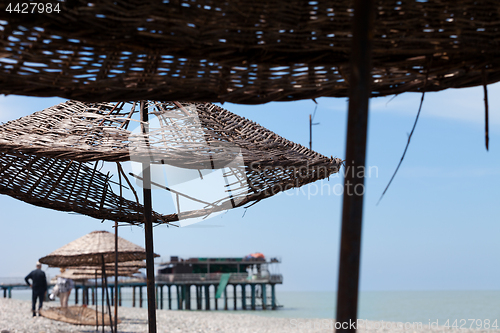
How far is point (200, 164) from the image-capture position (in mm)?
2545

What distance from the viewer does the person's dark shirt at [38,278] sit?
1015 centimetres

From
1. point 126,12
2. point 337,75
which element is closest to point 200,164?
point 337,75

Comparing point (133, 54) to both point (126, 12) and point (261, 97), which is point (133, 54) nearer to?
point (126, 12)

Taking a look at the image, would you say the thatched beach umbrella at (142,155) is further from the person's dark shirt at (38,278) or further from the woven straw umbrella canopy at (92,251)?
the person's dark shirt at (38,278)

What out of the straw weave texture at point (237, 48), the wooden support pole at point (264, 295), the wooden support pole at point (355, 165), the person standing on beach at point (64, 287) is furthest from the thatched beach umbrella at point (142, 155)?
the wooden support pole at point (264, 295)

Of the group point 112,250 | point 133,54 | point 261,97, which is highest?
point 133,54

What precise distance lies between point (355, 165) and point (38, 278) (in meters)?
10.7

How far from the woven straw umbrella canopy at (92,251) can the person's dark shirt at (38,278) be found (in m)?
2.07

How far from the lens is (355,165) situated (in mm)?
1041

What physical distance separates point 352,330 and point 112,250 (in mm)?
7456

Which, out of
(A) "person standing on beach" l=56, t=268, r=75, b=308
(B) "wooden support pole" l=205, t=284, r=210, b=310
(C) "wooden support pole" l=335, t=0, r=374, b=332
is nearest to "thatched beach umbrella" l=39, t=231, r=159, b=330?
(A) "person standing on beach" l=56, t=268, r=75, b=308

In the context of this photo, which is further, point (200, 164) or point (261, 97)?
point (200, 164)

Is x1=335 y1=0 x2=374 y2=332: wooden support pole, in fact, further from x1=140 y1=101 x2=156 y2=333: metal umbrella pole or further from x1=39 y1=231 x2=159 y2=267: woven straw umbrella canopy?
x1=39 y1=231 x2=159 y2=267: woven straw umbrella canopy

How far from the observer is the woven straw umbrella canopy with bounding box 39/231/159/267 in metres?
7.60
